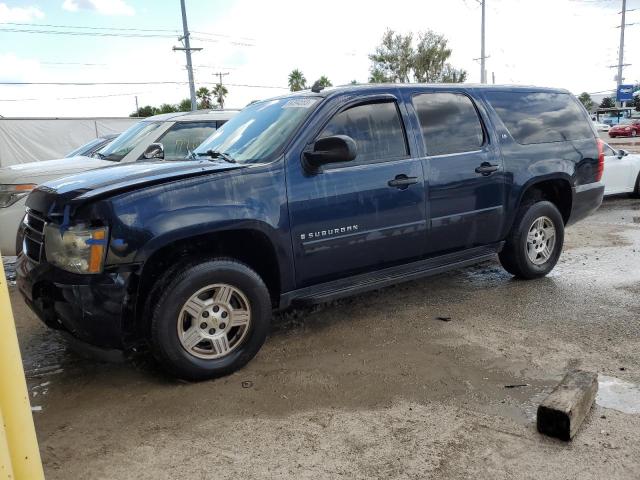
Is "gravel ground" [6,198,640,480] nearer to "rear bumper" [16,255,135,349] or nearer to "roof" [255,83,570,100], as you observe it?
"rear bumper" [16,255,135,349]

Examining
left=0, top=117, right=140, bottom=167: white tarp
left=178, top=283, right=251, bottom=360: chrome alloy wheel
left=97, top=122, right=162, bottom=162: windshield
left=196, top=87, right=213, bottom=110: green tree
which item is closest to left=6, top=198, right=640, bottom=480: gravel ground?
left=178, top=283, right=251, bottom=360: chrome alloy wheel

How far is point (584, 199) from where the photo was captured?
18.9ft

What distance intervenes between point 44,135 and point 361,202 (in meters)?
17.1

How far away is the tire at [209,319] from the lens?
341 cm

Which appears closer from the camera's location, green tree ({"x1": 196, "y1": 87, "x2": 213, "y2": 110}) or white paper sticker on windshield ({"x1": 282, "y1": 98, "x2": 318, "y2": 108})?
white paper sticker on windshield ({"x1": 282, "y1": 98, "x2": 318, "y2": 108})

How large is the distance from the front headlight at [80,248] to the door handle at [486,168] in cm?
318

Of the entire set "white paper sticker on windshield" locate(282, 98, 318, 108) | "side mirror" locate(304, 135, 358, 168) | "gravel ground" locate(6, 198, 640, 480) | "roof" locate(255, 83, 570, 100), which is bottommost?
"gravel ground" locate(6, 198, 640, 480)

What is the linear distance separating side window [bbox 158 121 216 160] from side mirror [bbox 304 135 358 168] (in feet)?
13.2

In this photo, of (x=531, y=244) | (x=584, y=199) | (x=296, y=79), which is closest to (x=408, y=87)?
(x=531, y=244)

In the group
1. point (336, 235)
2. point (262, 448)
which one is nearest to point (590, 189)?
point (336, 235)

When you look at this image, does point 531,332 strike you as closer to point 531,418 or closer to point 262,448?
point 531,418

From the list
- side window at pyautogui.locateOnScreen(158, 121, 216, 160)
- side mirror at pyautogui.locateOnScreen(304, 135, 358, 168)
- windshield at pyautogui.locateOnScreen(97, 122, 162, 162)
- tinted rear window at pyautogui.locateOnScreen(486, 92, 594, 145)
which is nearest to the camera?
side mirror at pyautogui.locateOnScreen(304, 135, 358, 168)

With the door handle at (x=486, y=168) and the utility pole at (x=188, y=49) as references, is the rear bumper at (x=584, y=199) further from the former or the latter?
the utility pole at (x=188, y=49)

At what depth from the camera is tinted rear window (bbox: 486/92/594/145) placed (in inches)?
207
